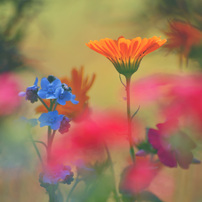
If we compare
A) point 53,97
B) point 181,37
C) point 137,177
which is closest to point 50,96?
point 53,97

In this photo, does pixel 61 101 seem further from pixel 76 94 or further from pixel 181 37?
pixel 181 37

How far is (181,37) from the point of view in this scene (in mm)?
457

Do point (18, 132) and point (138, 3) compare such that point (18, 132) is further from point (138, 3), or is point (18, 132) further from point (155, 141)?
point (138, 3)

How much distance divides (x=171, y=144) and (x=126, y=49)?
11 cm

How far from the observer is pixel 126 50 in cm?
25

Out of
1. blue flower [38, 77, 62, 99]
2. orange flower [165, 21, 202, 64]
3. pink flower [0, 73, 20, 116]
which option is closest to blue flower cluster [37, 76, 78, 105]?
blue flower [38, 77, 62, 99]

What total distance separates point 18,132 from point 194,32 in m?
0.28

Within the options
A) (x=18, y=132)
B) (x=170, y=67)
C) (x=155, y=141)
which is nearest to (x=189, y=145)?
(x=155, y=141)

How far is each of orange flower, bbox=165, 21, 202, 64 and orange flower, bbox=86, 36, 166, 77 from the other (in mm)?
201

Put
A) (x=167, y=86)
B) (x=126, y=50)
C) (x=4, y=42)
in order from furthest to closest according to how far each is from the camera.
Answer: (x=4, y=42) → (x=167, y=86) → (x=126, y=50)

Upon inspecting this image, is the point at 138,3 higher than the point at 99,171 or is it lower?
higher

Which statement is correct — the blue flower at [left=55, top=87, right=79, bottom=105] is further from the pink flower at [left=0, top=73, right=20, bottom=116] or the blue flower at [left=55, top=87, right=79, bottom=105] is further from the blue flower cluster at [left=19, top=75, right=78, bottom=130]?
the pink flower at [left=0, top=73, right=20, bottom=116]

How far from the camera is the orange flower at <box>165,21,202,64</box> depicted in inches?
17.6

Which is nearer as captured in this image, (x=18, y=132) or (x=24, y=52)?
(x=18, y=132)
